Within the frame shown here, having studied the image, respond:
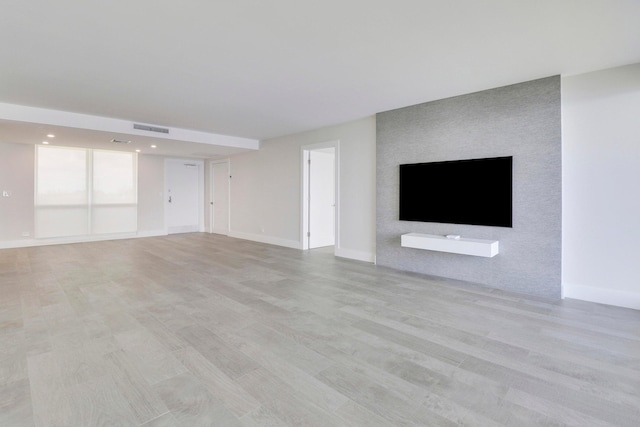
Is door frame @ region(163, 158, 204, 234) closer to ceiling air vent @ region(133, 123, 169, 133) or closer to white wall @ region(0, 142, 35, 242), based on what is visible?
white wall @ region(0, 142, 35, 242)

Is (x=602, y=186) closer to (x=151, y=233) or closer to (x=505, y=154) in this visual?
(x=505, y=154)

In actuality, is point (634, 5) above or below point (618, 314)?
above

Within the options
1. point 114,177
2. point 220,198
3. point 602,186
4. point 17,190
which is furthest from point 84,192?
point 602,186

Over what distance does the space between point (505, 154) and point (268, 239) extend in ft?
17.5

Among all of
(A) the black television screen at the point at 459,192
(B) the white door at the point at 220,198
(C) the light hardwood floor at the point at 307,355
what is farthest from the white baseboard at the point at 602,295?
(B) the white door at the point at 220,198

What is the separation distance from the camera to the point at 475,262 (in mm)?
4113

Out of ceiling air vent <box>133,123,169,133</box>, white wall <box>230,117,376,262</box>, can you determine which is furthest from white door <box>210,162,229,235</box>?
ceiling air vent <box>133,123,169,133</box>

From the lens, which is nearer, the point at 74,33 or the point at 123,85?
the point at 74,33

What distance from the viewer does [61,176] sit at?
7.29 m

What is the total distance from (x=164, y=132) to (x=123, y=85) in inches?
93.9

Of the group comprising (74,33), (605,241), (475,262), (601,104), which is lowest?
(475,262)

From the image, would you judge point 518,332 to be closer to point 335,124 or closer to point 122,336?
point 122,336

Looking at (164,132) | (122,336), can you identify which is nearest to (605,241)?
(122,336)

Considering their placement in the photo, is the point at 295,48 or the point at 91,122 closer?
the point at 295,48
